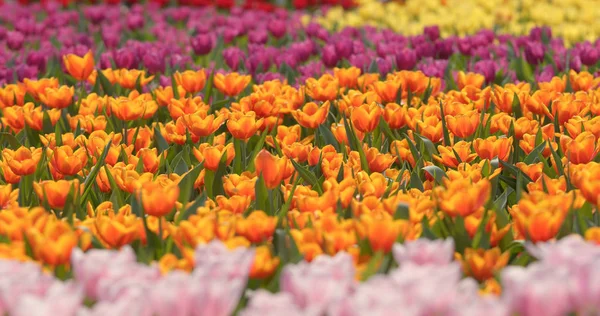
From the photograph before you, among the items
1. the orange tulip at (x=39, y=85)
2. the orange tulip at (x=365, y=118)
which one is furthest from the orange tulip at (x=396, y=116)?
the orange tulip at (x=39, y=85)

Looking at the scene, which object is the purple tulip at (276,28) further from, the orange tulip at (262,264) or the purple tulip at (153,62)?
the orange tulip at (262,264)

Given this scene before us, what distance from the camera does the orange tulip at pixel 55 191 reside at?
2.48m

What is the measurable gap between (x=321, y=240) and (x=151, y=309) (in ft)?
1.92

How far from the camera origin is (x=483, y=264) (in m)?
2.06

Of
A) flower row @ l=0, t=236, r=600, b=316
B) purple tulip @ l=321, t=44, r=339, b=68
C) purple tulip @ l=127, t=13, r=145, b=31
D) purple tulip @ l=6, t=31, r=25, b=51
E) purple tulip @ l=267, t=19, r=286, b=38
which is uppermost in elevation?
flower row @ l=0, t=236, r=600, b=316

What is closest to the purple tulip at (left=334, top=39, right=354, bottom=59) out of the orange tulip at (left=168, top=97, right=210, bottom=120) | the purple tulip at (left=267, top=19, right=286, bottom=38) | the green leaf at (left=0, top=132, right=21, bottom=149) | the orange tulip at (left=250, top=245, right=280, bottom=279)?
the purple tulip at (left=267, top=19, right=286, bottom=38)

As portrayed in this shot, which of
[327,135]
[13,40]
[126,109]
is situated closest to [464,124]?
[327,135]

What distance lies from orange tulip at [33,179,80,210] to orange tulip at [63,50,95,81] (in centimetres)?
190

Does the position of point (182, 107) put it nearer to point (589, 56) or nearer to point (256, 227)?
point (256, 227)

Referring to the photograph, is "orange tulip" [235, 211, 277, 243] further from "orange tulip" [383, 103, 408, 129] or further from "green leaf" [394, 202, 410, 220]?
"orange tulip" [383, 103, 408, 129]

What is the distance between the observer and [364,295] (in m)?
1.59

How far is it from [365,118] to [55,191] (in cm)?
134

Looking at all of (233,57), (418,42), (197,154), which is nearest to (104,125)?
(197,154)

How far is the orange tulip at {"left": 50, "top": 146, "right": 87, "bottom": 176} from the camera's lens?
279 centimetres
